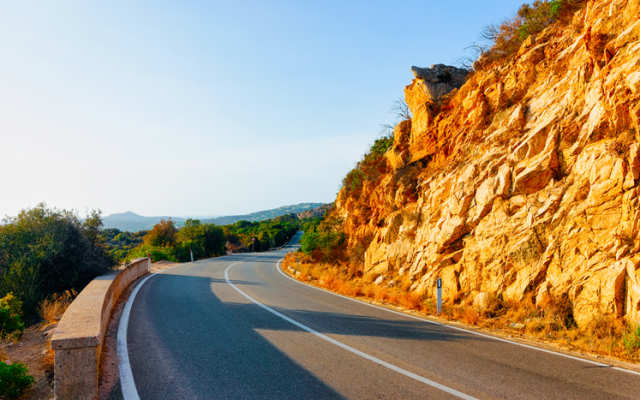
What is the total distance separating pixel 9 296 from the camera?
9.97m

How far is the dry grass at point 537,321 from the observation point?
22.4 feet

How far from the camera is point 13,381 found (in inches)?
199

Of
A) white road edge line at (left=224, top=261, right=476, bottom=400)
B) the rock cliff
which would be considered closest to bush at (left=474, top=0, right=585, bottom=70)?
the rock cliff

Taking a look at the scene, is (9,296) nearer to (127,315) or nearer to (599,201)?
(127,315)

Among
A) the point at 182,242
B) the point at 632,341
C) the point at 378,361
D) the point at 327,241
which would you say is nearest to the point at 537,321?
the point at 632,341

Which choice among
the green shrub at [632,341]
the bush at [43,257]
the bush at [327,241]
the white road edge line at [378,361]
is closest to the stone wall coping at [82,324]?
the white road edge line at [378,361]

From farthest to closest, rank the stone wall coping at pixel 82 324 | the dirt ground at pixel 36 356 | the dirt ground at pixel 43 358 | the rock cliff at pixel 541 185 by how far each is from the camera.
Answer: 1. the rock cliff at pixel 541 185
2. the dirt ground at pixel 36 356
3. the dirt ground at pixel 43 358
4. the stone wall coping at pixel 82 324

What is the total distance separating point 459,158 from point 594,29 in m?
5.42

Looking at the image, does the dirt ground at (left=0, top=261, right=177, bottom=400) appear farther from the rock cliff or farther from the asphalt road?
the rock cliff

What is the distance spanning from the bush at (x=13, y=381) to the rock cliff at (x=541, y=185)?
9.57 meters

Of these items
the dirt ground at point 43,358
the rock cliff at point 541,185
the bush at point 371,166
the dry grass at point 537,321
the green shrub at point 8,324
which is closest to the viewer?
the dirt ground at point 43,358

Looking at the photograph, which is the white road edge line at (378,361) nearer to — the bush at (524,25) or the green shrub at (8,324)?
the green shrub at (8,324)

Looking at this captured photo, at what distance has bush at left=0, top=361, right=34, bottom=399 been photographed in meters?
4.91

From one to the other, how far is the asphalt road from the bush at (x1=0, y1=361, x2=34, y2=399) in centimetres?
132
